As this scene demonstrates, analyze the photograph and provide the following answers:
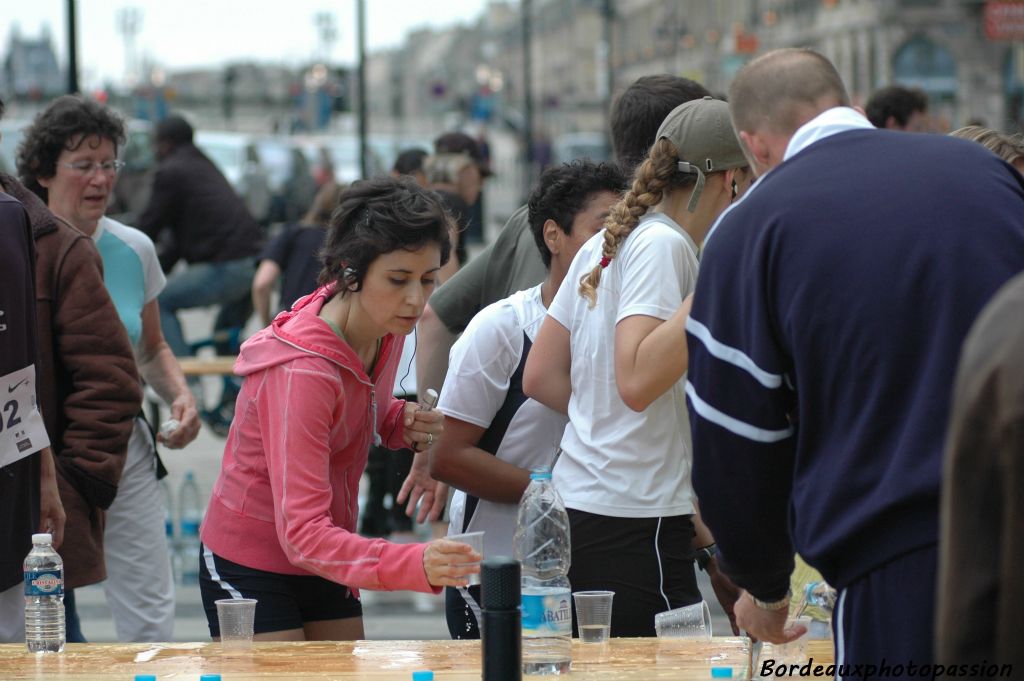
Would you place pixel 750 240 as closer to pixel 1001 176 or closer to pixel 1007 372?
pixel 1001 176

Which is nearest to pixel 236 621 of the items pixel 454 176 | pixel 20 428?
pixel 20 428

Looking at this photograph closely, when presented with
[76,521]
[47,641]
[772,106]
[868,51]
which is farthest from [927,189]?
[868,51]

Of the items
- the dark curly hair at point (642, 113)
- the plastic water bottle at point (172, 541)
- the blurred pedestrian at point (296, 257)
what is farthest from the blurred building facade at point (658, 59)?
the plastic water bottle at point (172, 541)

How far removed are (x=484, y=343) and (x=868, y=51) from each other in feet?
182

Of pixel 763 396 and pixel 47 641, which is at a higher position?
pixel 763 396

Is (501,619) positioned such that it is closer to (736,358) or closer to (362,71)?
(736,358)

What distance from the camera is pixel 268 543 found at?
3.65m

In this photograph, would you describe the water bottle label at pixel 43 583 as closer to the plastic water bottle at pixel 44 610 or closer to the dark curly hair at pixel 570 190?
the plastic water bottle at pixel 44 610

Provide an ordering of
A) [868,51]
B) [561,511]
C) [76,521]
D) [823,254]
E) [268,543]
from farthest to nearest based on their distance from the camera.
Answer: [868,51] → [76,521] → [268,543] → [561,511] → [823,254]

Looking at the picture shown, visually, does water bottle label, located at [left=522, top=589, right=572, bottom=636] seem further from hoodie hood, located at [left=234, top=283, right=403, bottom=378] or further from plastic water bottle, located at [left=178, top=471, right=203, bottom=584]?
plastic water bottle, located at [left=178, top=471, right=203, bottom=584]

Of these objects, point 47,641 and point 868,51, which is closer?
point 47,641

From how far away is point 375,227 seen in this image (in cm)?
354

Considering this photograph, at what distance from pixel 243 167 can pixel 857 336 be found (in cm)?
2695

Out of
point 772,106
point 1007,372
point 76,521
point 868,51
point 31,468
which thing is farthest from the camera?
point 868,51
